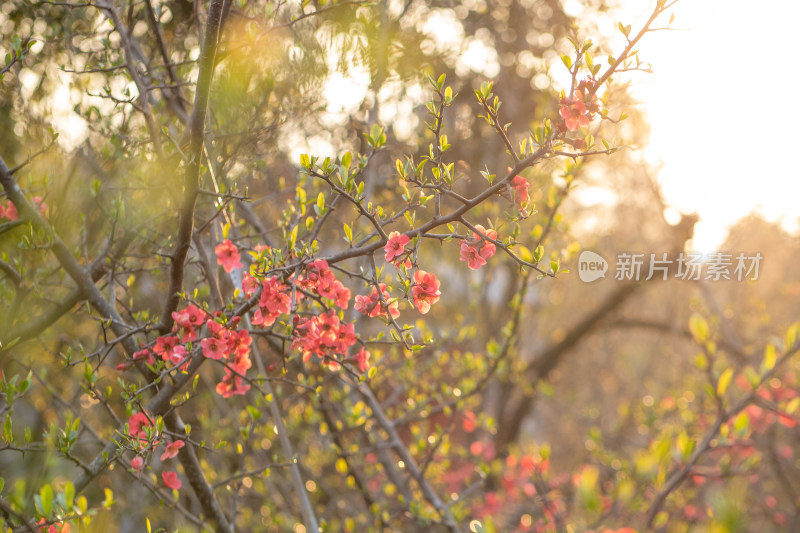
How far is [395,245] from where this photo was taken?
56.3 inches

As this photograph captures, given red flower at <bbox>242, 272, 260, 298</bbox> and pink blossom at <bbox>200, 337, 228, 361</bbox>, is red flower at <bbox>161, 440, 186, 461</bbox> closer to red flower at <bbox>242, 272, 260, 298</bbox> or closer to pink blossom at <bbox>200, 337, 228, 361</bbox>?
pink blossom at <bbox>200, 337, 228, 361</bbox>

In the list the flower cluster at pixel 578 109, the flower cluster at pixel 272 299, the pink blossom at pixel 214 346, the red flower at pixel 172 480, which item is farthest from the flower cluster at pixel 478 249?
the red flower at pixel 172 480

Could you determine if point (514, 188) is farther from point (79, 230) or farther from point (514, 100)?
point (514, 100)

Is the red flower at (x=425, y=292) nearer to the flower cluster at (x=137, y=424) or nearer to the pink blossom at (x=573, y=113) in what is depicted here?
the pink blossom at (x=573, y=113)

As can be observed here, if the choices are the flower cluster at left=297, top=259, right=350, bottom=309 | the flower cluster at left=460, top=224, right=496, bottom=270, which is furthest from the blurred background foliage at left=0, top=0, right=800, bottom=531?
the flower cluster at left=297, top=259, right=350, bottom=309

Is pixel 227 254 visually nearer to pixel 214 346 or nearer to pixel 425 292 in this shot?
pixel 214 346

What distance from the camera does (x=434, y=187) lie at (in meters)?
1.37

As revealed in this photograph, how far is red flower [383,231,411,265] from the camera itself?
142 centimetres

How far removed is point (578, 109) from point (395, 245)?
1.85ft

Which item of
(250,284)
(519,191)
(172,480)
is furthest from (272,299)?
(172,480)

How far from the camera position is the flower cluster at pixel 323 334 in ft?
5.40

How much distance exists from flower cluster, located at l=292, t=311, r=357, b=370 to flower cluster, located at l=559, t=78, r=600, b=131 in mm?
831

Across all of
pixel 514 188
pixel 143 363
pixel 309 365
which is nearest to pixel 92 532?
pixel 143 363

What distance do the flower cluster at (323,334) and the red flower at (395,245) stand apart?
13.1 inches
